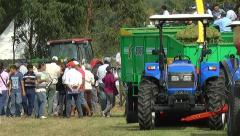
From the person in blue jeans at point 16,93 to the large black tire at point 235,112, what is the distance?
13.4m

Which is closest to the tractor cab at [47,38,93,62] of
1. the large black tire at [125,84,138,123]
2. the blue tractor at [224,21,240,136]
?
the large black tire at [125,84,138,123]

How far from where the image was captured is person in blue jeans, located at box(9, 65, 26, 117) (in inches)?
987

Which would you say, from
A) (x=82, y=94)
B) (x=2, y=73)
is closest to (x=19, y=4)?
(x=2, y=73)

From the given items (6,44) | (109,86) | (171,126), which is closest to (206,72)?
(171,126)

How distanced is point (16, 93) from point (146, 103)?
10.1 meters

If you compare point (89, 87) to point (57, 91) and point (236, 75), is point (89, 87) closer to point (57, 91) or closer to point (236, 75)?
point (57, 91)

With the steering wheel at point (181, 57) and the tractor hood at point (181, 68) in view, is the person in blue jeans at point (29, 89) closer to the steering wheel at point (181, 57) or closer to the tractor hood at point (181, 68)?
the steering wheel at point (181, 57)

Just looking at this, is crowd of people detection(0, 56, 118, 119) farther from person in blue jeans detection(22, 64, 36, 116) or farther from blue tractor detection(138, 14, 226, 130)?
blue tractor detection(138, 14, 226, 130)

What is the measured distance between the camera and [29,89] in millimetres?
24828

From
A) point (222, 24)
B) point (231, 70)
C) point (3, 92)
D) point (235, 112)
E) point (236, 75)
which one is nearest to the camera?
point (235, 112)

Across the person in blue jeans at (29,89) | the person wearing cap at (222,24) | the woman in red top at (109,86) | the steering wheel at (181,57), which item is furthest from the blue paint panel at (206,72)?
the person in blue jeans at (29,89)

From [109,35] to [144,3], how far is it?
3.25 meters

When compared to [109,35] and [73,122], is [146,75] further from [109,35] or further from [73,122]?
[109,35]

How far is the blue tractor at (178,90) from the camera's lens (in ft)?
52.2
